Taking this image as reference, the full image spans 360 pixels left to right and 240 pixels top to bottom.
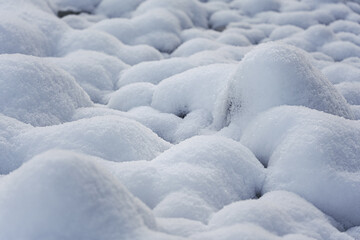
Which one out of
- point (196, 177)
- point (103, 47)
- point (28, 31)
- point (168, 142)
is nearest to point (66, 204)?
point (196, 177)

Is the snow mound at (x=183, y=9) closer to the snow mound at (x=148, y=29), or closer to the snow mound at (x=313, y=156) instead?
the snow mound at (x=148, y=29)

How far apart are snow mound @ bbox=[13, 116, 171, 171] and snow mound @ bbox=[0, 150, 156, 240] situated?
1.29 feet

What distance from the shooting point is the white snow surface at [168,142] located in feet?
2.92

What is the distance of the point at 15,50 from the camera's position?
2141 mm

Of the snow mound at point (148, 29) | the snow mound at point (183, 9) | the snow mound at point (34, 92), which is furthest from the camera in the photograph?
the snow mound at point (183, 9)

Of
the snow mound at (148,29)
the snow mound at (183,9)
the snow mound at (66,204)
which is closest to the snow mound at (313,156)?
the snow mound at (66,204)

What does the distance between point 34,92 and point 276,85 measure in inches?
39.9

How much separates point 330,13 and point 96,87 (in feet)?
9.23

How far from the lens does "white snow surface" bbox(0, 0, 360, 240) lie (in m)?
0.89

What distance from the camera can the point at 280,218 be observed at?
106 cm

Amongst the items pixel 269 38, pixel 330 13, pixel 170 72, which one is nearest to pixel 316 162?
pixel 170 72

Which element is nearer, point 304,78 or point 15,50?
point 304,78

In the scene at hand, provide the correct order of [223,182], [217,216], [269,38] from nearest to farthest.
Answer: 1. [217,216]
2. [223,182]
3. [269,38]

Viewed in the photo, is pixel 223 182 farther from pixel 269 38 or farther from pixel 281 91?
pixel 269 38
